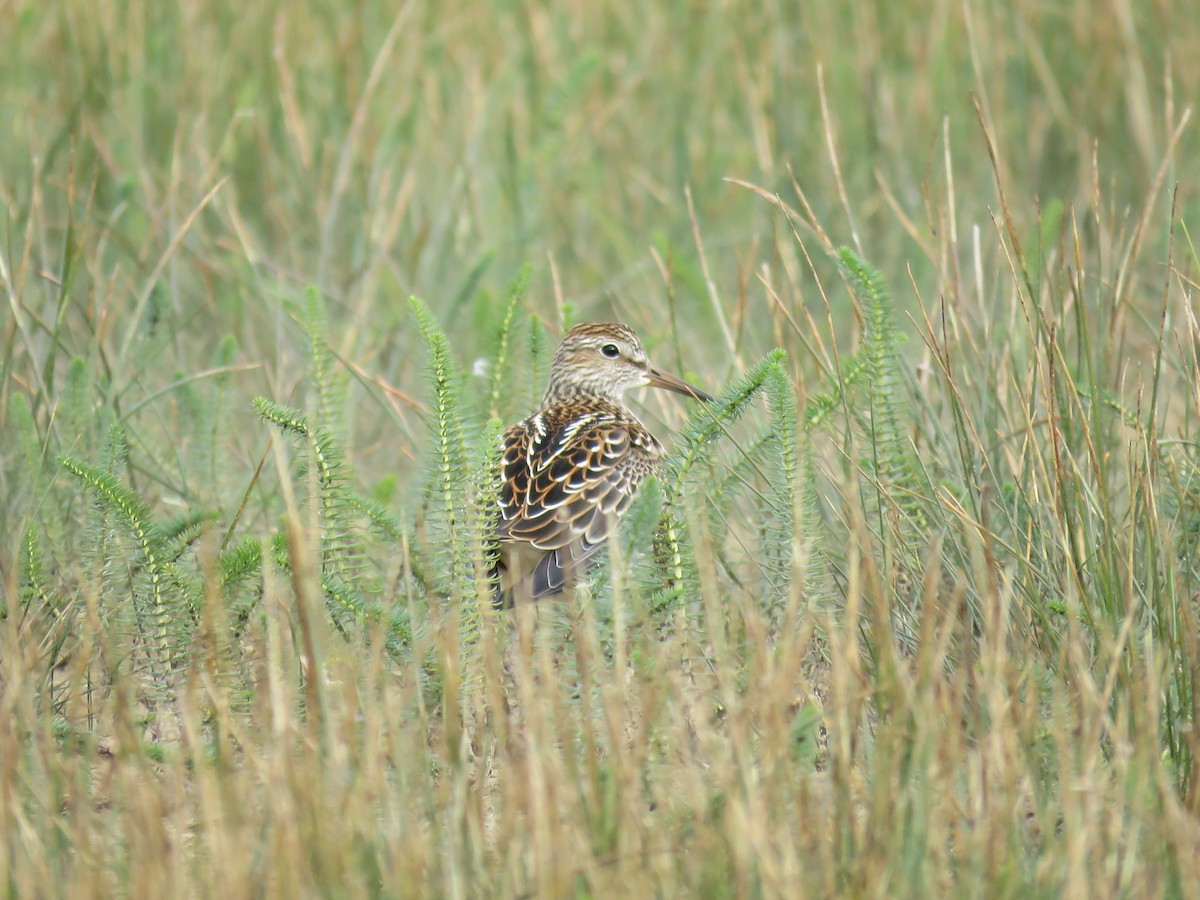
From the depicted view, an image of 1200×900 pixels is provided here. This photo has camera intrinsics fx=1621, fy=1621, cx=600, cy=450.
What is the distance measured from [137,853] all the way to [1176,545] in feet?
7.91

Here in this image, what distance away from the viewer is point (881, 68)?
752 cm

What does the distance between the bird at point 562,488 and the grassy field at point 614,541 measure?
181 millimetres

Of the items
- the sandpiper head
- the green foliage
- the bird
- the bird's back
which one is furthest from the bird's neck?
the green foliage

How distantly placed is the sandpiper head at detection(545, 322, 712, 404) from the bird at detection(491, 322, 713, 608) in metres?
0.25

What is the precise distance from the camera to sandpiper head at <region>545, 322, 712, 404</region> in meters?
5.39

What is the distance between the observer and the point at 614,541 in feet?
10.5

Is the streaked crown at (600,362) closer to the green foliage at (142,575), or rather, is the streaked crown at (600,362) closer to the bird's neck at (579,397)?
the bird's neck at (579,397)

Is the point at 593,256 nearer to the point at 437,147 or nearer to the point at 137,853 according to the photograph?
the point at 437,147

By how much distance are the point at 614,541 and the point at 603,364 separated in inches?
91.2

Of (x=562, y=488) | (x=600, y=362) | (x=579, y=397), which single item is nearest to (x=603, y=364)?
(x=600, y=362)

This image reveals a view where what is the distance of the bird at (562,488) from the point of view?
14.4 feet

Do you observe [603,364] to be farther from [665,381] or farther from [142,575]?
[142,575]

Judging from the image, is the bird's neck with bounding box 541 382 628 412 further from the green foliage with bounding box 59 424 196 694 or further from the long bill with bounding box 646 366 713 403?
the green foliage with bounding box 59 424 196 694

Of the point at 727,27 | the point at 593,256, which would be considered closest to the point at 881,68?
the point at 727,27
